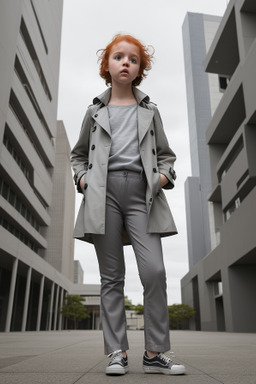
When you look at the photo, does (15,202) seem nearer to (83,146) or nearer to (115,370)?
(83,146)

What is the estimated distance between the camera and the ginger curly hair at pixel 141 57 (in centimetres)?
295

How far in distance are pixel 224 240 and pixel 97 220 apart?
19.0 meters

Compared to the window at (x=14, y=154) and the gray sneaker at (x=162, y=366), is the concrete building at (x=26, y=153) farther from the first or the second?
the gray sneaker at (x=162, y=366)

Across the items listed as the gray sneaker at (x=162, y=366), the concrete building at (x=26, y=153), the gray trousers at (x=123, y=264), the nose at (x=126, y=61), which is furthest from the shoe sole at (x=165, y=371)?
the concrete building at (x=26, y=153)

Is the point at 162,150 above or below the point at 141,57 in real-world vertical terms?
below

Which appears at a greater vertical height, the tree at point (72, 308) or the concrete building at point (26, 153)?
the concrete building at point (26, 153)

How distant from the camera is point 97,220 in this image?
99.5 inches

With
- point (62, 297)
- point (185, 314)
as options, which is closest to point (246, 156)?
point (185, 314)

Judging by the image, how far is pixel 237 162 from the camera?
A: 18.6m

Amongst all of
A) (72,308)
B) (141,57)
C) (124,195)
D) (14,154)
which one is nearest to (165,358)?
(124,195)

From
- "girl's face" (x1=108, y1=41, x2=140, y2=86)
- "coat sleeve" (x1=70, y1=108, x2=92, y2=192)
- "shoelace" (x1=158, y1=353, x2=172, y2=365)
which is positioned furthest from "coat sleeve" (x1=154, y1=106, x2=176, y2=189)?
"shoelace" (x1=158, y1=353, x2=172, y2=365)

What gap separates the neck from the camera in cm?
301

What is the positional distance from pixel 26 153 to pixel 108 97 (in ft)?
88.8

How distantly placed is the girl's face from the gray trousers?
80cm
